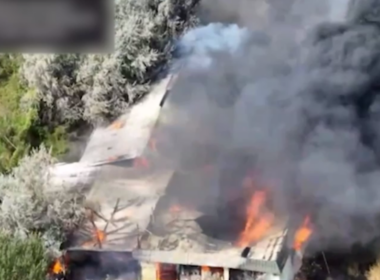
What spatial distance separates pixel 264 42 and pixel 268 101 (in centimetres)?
26

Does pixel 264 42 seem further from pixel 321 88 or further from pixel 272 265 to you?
pixel 272 265

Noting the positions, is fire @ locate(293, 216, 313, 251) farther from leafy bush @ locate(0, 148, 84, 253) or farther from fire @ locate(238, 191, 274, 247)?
leafy bush @ locate(0, 148, 84, 253)

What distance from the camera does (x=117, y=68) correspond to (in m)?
2.65

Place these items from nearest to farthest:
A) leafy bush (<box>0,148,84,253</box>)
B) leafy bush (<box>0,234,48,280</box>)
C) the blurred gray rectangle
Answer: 1. the blurred gray rectangle
2. leafy bush (<box>0,234,48,280</box>)
3. leafy bush (<box>0,148,84,253</box>)

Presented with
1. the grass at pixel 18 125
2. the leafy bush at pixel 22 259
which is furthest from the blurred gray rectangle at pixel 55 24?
the grass at pixel 18 125

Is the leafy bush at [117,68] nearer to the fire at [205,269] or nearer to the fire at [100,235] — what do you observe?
the fire at [100,235]

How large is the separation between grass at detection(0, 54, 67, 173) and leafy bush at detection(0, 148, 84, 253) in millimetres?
119

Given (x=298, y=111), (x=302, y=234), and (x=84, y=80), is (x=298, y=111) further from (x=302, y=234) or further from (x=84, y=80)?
(x=84, y=80)

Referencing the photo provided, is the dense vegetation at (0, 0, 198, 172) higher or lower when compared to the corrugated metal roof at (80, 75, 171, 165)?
higher

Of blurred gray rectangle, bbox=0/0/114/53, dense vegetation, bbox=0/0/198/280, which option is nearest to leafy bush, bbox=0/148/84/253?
dense vegetation, bbox=0/0/198/280

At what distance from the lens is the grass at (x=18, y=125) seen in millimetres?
2697

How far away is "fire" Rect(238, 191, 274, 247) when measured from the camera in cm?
240

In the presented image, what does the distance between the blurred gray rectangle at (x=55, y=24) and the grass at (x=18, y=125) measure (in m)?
1.88

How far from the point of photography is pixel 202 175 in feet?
8.09
